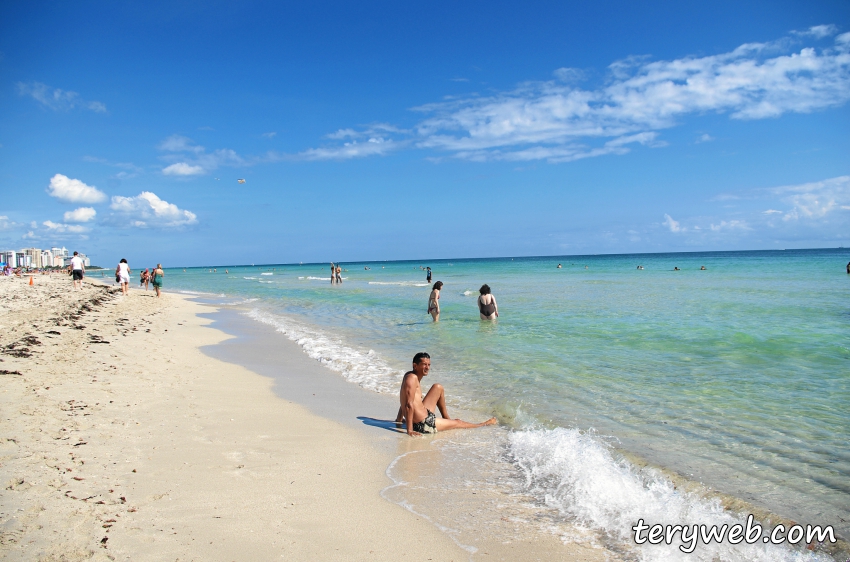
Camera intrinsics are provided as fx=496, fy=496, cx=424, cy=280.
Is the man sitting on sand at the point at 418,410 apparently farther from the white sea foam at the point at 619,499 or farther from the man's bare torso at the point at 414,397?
the white sea foam at the point at 619,499

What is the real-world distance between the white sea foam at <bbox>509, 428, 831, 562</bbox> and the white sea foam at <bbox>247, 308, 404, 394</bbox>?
3.66 m

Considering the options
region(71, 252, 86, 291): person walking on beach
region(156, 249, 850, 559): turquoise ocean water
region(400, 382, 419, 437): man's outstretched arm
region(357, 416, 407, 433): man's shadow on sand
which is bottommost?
region(357, 416, 407, 433): man's shadow on sand

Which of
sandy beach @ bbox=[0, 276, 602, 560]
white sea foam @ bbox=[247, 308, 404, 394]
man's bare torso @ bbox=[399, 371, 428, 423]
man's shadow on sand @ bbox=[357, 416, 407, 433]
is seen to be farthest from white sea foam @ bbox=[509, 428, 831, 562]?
white sea foam @ bbox=[247, 308, 404, 394]

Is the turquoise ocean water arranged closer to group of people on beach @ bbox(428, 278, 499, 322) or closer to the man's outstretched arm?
group of people on beach @ bbox(428, 278, 499, 322)

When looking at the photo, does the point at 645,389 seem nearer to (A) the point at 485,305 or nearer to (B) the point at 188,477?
(B) the point at 188,477

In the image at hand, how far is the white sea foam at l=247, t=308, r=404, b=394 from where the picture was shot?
8.79 metres

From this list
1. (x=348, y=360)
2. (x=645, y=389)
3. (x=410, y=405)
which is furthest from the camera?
(x=348, y=360)

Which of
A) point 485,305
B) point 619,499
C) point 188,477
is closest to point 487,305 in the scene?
point 485,305

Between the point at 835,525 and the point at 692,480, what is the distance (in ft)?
3.37

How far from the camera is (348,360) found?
417 inches

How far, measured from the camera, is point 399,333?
14.6 metres

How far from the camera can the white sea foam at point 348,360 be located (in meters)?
8.79

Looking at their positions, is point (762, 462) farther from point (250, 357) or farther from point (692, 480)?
point (250, 357)

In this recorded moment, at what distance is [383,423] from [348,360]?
14.4 ft
